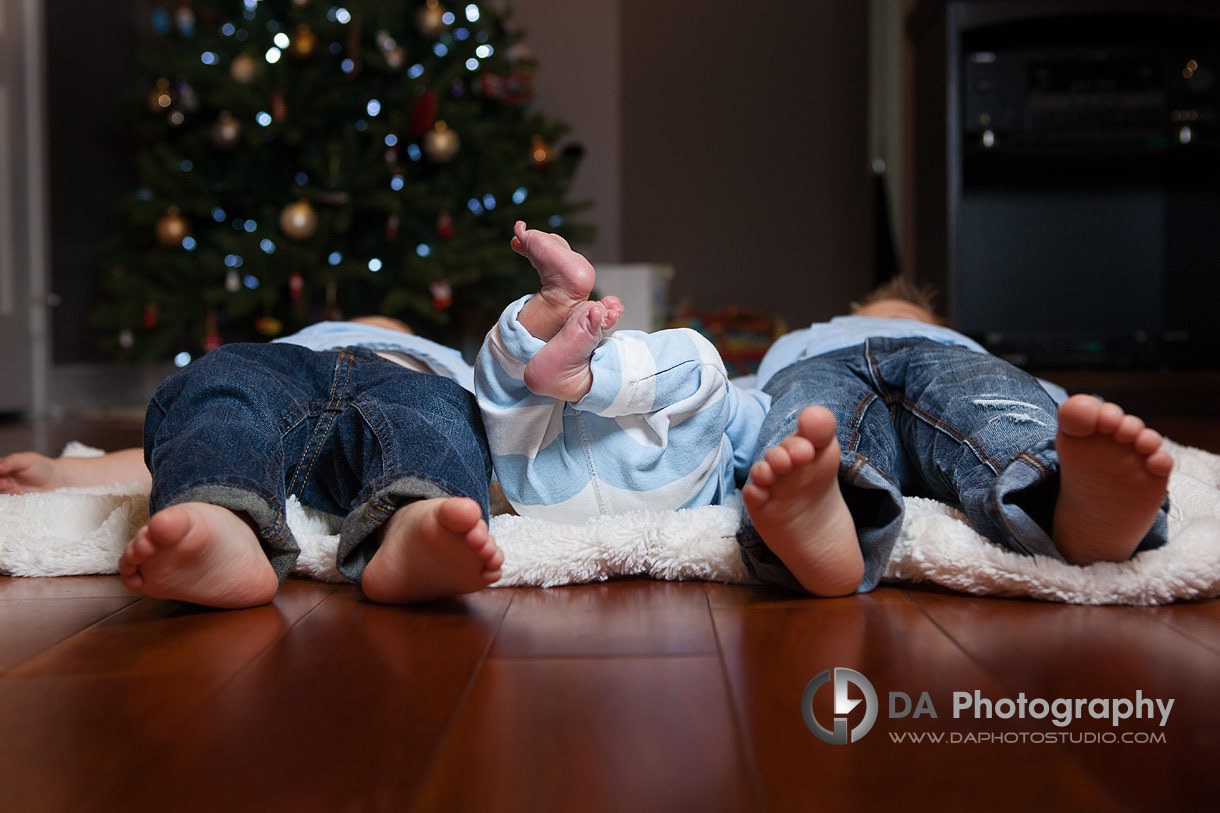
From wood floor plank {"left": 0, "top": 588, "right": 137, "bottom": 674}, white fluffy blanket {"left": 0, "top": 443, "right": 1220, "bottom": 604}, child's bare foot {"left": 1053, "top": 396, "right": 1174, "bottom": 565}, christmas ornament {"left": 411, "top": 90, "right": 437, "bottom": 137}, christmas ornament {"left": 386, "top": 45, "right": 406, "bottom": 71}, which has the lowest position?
wood floor plank {"left": 0, "top": 588, "right": 137, "bottom": 674}

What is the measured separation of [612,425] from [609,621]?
0.67 feet

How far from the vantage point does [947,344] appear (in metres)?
1.04

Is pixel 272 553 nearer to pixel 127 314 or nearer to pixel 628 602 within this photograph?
pixel 628 602

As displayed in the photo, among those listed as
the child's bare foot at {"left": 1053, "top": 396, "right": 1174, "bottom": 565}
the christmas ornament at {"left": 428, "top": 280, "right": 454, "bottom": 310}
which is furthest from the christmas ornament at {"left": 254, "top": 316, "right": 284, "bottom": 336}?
the child's bare foot at {"left": 1053, "top": 396, "right": 1174, "bottom": 565}

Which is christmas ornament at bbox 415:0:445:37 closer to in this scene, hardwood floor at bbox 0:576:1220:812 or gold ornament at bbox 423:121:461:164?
gold ornament at bbox 423:121:461:164

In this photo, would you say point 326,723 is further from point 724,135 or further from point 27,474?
point 724,135

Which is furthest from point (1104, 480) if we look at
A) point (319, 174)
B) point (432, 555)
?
point (319, 174)

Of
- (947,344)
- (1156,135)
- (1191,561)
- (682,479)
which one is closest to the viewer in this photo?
(1191,561)

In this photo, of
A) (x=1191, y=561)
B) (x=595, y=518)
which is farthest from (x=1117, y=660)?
(x=595, y=518)

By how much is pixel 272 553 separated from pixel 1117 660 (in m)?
0.63

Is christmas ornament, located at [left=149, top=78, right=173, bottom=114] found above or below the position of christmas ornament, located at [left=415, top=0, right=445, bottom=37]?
below

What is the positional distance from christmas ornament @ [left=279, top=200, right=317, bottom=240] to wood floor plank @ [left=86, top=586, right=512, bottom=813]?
6.41 ft

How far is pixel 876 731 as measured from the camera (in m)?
0.51

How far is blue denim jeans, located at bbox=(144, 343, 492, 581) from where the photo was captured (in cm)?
74
